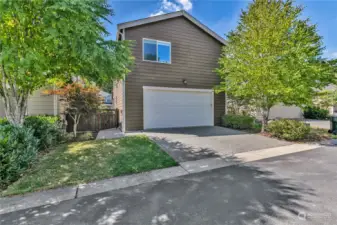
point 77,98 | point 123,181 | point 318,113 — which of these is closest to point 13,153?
point 123,181

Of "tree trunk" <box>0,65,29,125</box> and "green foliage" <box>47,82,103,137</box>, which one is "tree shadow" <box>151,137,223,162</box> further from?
"tree trunk" <box>0,65,29,125</box>

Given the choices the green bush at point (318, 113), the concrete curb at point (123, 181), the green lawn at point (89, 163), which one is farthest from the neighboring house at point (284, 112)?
the green lawn at point (89, 163)

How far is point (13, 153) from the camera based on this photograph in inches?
151

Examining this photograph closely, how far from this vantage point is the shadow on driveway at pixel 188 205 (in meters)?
2.67

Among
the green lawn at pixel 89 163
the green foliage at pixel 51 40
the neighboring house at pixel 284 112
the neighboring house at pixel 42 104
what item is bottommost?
the green lawn at pixel 89 163

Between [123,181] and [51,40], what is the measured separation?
143 inches

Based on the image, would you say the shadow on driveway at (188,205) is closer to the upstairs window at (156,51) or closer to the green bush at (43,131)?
the green bush at (43,131)

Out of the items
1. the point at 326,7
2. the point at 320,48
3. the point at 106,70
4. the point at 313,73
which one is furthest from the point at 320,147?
the point at 106,70

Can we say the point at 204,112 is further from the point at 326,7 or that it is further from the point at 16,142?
the point at 16,142

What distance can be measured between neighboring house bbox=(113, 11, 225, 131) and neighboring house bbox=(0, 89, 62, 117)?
311 centimetres

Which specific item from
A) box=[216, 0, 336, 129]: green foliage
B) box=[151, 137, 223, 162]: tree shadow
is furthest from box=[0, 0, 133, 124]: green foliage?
box=[216, 0, 336, 129]: green foliage

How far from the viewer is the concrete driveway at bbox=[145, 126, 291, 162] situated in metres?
6.01

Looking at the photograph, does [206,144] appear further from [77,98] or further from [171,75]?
[77,98]

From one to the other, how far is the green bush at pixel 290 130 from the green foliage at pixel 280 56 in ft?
4.30
